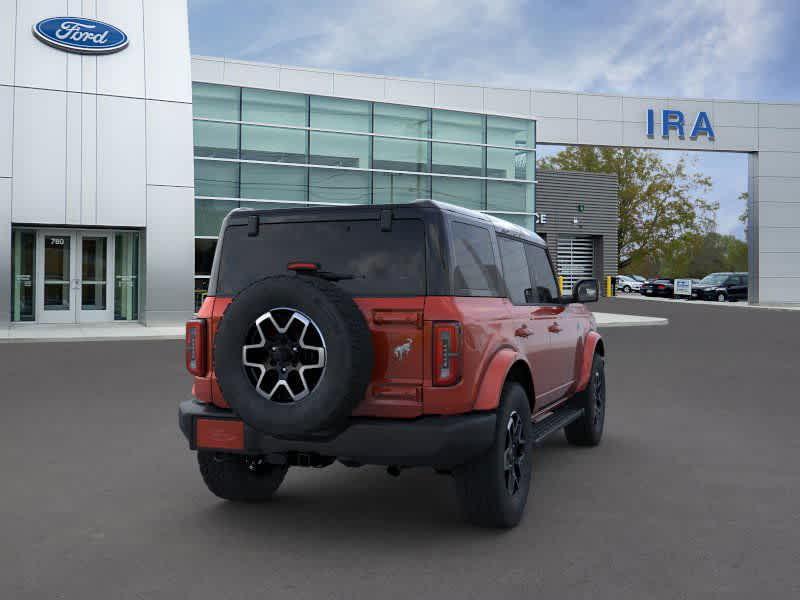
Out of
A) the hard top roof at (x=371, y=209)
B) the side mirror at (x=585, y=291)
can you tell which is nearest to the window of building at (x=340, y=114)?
the side mirror at (x=585, y=291)

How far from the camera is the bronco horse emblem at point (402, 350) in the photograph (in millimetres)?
4586

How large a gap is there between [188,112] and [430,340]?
22017mm

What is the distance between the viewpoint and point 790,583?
4.07m

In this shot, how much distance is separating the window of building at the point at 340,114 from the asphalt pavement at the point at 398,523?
21880 mm

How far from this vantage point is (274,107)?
1149 inches

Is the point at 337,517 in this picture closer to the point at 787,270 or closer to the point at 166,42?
the point at 166,42

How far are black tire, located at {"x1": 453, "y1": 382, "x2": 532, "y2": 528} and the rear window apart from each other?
923mm

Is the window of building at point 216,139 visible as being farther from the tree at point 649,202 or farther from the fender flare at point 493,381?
the tree at point 649,202

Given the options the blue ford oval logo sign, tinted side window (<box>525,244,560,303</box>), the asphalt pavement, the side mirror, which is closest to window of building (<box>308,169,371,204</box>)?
the blue ford oval logo sign

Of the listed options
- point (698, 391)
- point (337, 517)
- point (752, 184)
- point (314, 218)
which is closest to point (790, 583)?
point (337, 517)

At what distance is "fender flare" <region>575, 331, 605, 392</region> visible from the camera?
23.1ft

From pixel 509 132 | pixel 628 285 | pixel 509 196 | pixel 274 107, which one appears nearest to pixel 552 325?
pixel 274 107

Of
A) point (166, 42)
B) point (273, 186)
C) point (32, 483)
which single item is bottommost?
point (32, 483)

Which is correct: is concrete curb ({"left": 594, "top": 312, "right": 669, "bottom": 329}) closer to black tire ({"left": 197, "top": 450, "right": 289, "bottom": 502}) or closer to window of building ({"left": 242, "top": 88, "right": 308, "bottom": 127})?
window of building ({"left": 242, "top": 88, "right": 308, "bottom": 127})
